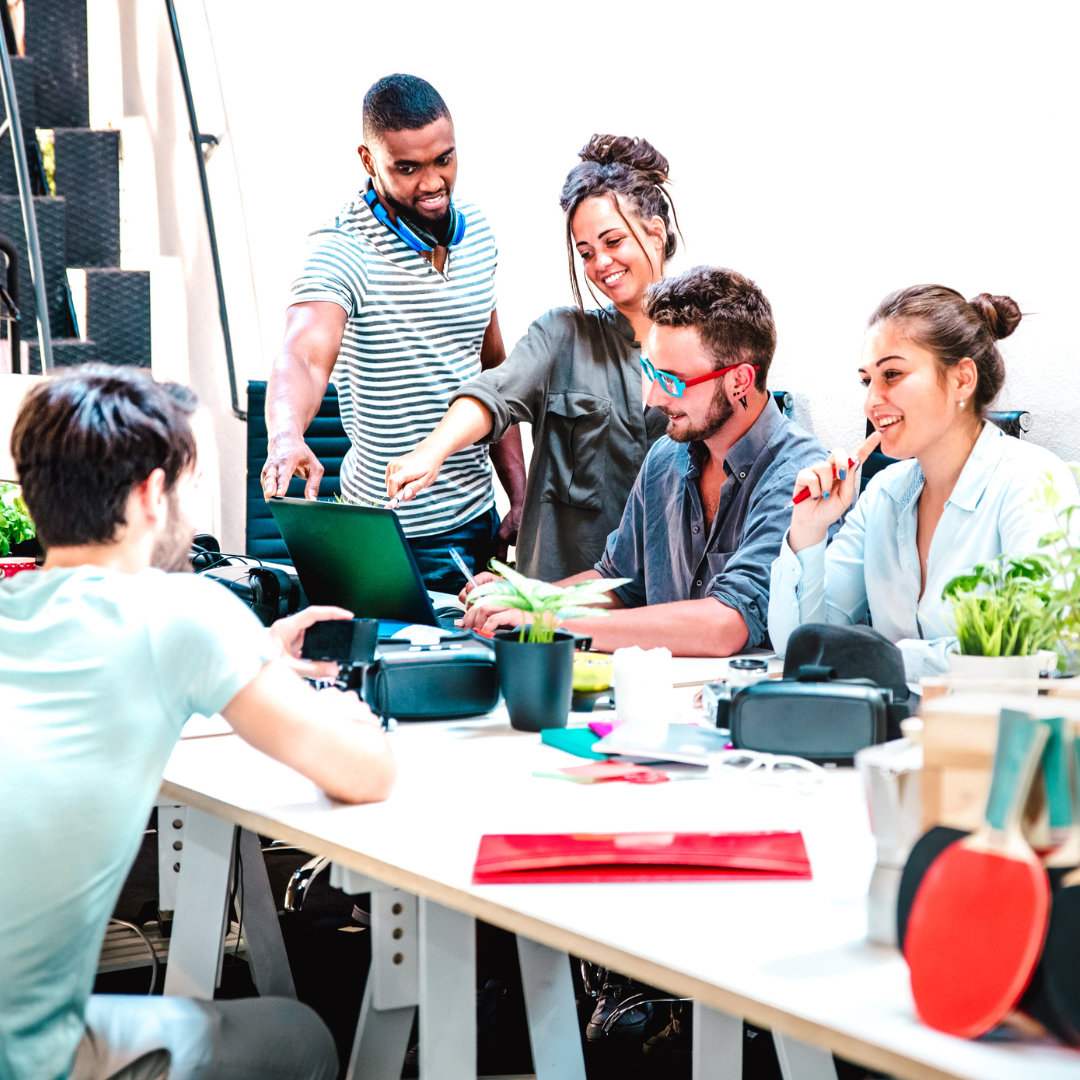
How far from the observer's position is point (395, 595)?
5.99 ft

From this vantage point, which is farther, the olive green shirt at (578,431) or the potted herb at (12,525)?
the olive green shirt at (578,431)

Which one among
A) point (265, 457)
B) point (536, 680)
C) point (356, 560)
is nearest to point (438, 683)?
point (536, 680)

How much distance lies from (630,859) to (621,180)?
6.19ft

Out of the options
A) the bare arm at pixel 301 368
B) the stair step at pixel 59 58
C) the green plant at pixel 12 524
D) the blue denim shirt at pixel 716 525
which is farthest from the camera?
the stair step at pixel 59 58

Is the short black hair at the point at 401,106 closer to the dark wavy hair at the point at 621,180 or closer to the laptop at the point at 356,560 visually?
the dark wavy hair at the point at 621,180

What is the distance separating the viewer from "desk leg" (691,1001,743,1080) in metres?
1.31

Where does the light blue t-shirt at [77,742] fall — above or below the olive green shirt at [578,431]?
below

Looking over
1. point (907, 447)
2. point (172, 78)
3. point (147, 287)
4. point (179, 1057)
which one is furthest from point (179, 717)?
point (172, 78)

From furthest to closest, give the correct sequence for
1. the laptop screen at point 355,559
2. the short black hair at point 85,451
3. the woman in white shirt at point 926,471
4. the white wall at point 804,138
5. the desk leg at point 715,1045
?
the white wall at point 804,138 → the woman in white shirt at point 926,471 → the laptop screen at point 355,559 → the desk leg at point 715,1045 → the short black hair at point 85,451

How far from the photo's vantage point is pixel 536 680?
148 centimetres

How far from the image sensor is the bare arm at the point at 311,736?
1.08 metres

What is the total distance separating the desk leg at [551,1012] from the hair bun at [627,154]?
68.4 inches

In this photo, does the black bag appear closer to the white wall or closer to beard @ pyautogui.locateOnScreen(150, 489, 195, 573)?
beard @ pyautogui.locateOnScreen(150, 489, 195, 573)

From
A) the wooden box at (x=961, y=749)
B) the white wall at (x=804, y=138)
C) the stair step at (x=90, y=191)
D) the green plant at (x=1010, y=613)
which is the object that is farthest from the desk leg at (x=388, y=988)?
the stair step at (x=90, y=191)
